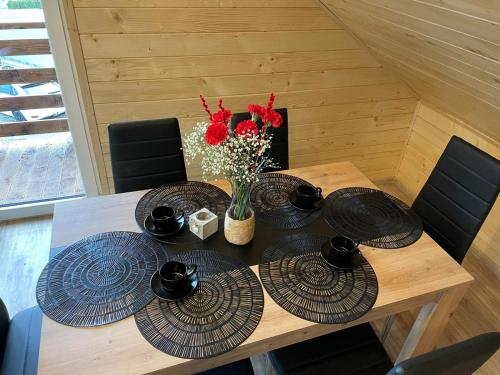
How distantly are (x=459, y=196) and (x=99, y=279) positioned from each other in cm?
152

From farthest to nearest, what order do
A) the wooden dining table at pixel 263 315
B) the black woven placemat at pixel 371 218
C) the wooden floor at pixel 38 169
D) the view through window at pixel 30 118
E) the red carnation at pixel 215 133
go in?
the wooden floor at pixel 38 169 < the view through window at pixel 30 118 < the black woven placemat at pixel 371 218 < the red carnation at pixel 215 133 < the wooden dining table at pixel 263 315

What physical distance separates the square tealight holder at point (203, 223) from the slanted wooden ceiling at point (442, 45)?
1.09m

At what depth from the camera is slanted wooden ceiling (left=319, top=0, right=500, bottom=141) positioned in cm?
124

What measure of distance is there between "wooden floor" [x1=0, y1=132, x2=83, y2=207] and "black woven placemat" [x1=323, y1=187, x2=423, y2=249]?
1944 millimetres

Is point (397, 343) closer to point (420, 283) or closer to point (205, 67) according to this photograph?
point (420, 283)

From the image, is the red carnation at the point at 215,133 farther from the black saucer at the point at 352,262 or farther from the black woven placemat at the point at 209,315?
the black saucer at the point at 352,262

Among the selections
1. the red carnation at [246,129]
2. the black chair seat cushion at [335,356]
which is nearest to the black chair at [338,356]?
the black chair seat cushion at [335,356]

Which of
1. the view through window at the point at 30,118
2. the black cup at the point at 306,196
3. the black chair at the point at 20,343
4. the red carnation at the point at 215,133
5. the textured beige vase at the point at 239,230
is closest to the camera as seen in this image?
the red carnation at the point at 215,133

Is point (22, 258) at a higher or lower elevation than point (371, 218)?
lower

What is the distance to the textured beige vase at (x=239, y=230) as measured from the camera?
4.39 feet

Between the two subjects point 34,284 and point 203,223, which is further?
point 34,284

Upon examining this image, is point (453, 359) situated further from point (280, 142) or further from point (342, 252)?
point (280, 142)

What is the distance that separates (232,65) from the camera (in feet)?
7.48

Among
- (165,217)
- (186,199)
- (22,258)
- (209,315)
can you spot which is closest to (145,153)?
(186,199)
